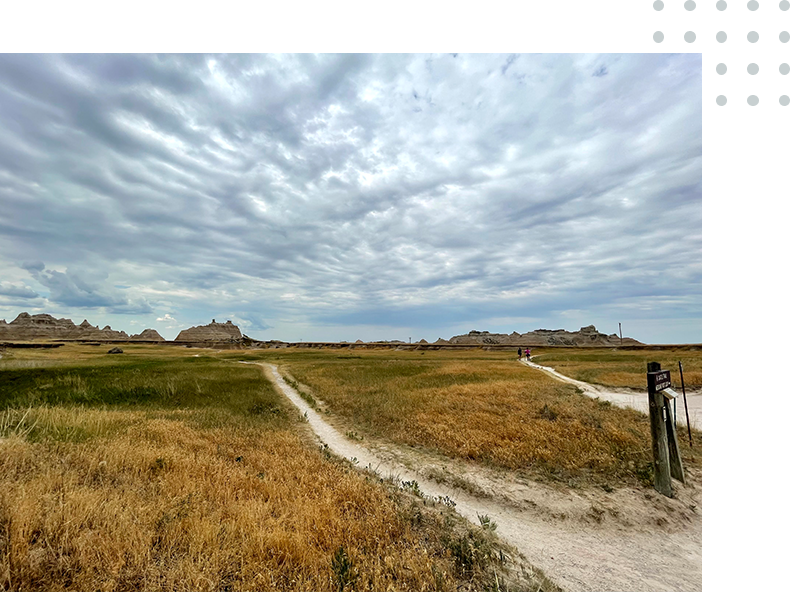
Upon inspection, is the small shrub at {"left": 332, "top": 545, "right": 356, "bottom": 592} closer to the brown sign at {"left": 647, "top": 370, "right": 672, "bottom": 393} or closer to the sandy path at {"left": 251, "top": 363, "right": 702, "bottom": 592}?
the sandy path at {"left": 251, "top": 363, "right": 702, "bottom": 592}

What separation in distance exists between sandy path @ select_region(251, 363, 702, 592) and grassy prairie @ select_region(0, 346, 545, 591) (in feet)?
4.18

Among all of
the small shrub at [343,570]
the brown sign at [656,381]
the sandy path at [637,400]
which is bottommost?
the sandy path at [637,400]

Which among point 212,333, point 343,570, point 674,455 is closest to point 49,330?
point 212,333

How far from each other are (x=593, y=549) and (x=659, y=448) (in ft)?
12.4

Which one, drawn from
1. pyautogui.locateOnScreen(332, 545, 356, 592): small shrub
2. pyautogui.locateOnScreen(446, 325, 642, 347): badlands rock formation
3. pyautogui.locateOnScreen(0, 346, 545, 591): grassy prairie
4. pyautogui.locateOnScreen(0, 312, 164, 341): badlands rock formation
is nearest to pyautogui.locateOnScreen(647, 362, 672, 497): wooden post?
pyautogui.locateOnScreen(0, 346, 545, 591): grassy prairie

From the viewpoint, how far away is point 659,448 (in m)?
8.30

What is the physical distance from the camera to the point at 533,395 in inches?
716

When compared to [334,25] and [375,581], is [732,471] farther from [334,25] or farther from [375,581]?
[334,25]

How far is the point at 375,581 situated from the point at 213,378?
28959 mm

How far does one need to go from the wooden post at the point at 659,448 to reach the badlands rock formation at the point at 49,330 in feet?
583

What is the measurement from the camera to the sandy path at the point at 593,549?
5289 mm

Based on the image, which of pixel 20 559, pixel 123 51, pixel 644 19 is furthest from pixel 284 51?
pixel 20 559

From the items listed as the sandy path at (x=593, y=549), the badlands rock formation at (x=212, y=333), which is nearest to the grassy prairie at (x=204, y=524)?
the sandy path at (x=593, y=549)

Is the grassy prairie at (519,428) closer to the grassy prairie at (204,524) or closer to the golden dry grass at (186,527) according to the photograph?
the grassy prairie at (204,524)
